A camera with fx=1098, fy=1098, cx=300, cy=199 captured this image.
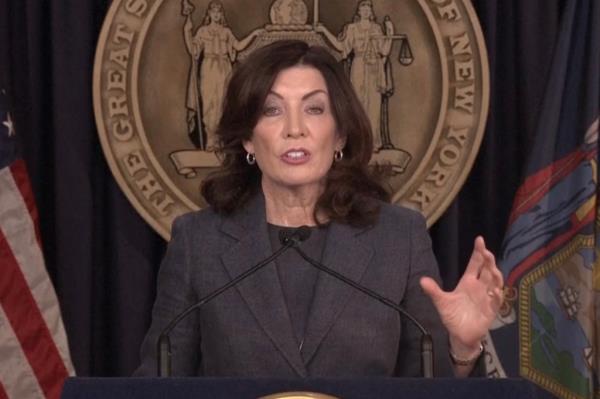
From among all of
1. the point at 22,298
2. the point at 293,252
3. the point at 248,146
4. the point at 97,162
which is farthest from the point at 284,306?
the point at 97,162

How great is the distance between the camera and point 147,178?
10.6 feet

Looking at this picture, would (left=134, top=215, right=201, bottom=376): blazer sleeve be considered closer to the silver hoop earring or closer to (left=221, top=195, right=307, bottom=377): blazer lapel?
(left=221, top=195, right=307, bottom=377): blazer lapel

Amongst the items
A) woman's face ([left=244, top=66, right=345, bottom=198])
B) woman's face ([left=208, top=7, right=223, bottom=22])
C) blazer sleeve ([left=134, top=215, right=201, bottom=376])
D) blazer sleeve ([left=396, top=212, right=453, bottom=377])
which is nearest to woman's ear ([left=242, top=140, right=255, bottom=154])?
woman's face ([left=244, top=66, right=345, bottom=198])

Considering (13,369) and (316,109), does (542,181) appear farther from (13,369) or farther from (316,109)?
(13,369)

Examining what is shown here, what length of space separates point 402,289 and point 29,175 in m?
1.50

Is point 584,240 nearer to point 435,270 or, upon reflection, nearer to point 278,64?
point 435,270

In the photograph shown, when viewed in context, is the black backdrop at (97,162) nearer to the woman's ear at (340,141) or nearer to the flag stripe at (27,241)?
the flag stripe at (27,241)

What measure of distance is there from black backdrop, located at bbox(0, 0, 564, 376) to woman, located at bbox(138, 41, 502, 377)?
99 centimetres

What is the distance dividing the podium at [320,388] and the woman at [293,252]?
1.79ft

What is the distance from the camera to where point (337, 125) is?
7.43 ft

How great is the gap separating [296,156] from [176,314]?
40 cm

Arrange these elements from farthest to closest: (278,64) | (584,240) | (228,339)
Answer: (584,240) → (278,64) → (228,339)

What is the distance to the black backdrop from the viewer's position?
3234mm

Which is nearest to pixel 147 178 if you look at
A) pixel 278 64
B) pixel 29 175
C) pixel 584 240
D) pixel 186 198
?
pixel 186 198
